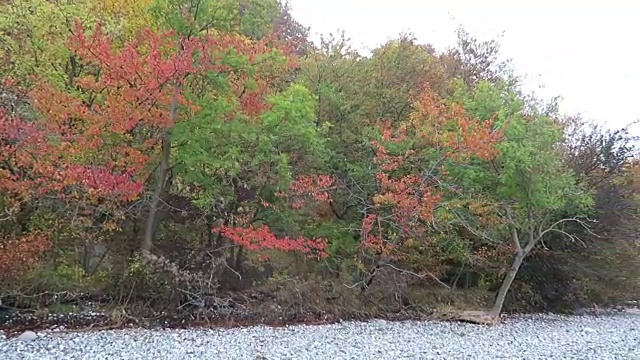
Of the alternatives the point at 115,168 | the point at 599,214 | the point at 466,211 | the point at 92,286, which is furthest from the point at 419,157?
the point at 92,286

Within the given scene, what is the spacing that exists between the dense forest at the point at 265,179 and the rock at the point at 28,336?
1282mm

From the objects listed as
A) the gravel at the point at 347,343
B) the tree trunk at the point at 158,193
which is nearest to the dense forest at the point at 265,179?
the tree trunk at the point at 158,193

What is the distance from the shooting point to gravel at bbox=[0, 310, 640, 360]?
8.48 meters

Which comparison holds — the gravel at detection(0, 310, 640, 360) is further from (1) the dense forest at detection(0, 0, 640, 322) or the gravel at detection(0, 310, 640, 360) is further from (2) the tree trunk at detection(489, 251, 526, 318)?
(1) the dense forest at detection(0, 0, 640, 322)

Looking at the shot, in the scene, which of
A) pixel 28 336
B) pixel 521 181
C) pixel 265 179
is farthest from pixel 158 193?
pixel 521 181

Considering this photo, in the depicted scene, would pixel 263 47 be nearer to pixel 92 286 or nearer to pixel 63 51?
pixel 63 51

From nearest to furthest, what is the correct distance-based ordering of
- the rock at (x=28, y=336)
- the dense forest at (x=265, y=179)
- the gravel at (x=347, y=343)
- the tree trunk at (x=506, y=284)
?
1. the gravel at (x=347, y=343)
2. the rock at (x=28, y=336)
3. the dense forest at (x=265, y=179)
4. the tree trunk at (x=506, y=284)

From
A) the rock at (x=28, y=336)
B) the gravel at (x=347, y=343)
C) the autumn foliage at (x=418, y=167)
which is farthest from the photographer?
the autumn foliage at (x=418, y=167)

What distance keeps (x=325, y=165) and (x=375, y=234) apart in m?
2.24

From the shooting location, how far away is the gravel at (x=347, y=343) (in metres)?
8.48

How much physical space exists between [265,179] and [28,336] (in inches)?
215

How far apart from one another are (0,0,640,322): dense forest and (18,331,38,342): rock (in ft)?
4.21

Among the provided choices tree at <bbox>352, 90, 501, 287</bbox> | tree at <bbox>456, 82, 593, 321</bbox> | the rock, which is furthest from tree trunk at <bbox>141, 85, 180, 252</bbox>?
tree at <bbox>456, 82, 593, 321</bbox>

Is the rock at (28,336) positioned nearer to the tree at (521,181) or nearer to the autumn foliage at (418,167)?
the autumn foliage at (418,167)
